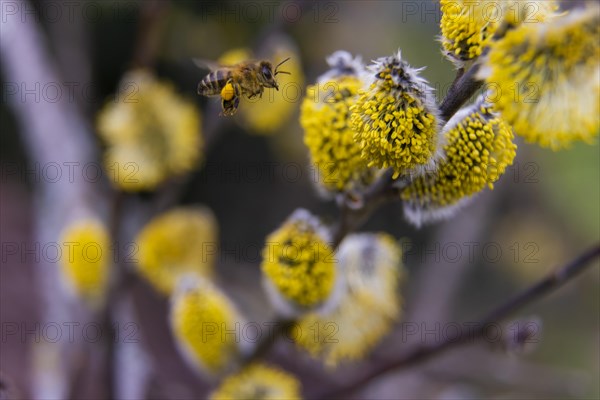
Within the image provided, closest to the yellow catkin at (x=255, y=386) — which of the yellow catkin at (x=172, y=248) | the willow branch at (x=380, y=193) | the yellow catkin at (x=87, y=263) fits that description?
the willow branch at (x=380, y=193)

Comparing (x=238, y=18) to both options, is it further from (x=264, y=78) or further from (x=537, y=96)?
(x=537, y=96)

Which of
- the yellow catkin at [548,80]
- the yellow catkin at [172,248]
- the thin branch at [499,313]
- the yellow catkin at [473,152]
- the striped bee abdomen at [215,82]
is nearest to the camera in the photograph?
the yellow catkin at [548,80]

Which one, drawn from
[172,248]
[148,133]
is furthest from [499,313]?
[148,133]

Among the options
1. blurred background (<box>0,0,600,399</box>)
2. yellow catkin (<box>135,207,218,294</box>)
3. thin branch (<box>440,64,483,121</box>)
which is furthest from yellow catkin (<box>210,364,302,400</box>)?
blurred background (<box>0,0,600,399</box>)

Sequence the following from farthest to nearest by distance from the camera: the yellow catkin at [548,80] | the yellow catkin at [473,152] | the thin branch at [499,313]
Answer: the thin branch at [499,313] < the yellow catkin at [473,152] < the yellow catkin at [548,80]

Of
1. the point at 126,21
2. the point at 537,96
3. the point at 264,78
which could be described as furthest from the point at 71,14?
the point at 537,96

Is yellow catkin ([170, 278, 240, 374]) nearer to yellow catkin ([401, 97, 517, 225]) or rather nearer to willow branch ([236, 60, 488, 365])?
willow branch ([236, 60, 488, 365])

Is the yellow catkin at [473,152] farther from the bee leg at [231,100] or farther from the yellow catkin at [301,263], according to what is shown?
the bee leg at [231,100]

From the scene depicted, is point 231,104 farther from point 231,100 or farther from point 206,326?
point 206,326
